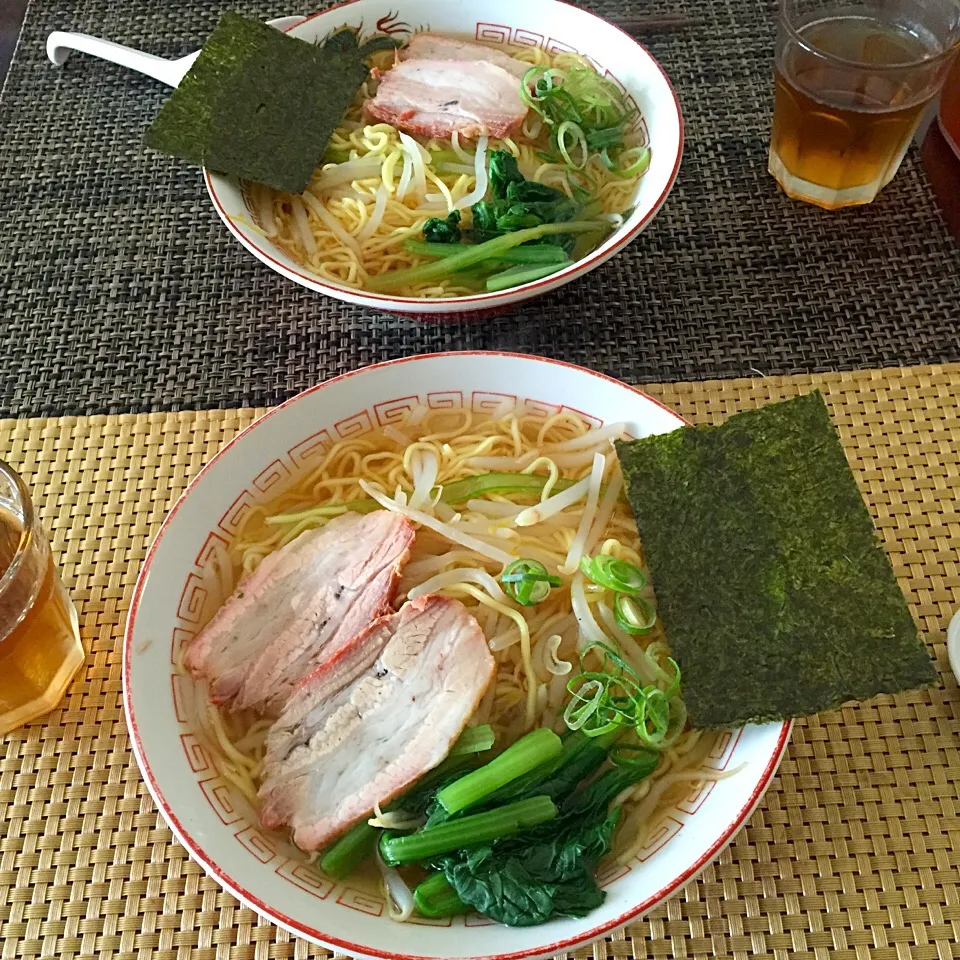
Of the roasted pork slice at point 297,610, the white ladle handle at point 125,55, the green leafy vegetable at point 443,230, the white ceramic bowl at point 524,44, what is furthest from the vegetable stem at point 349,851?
the white ladle handle at point 125,55

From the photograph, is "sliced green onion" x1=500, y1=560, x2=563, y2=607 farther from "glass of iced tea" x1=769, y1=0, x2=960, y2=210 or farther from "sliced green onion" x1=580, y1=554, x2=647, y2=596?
"glass of iced tea" x1=769, y1=0, x2=960, y2=210

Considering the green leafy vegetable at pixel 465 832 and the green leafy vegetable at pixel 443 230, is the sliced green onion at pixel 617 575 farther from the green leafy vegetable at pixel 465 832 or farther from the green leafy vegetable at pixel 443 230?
the green leafy vegetable at pixel 443 230

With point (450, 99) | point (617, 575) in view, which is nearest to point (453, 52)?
point (450, 99)

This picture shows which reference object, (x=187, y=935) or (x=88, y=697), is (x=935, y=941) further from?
(x=88, y=697)

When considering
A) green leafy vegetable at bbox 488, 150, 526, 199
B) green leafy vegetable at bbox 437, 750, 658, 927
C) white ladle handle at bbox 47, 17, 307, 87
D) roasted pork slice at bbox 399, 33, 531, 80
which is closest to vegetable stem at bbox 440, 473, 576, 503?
green leafy vegetable at bbox 437, 750, 658, 927

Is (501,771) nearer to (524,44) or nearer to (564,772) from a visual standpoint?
(564,772)

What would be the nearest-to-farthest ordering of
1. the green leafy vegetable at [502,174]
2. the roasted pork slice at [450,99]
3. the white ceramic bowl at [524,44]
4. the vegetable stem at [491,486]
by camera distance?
the vegetable stem at [491,486] < the white ceramic bowl at [524,44] < the green leafy vegetable at [502,174] < the roasted pork slice at [450,99]
